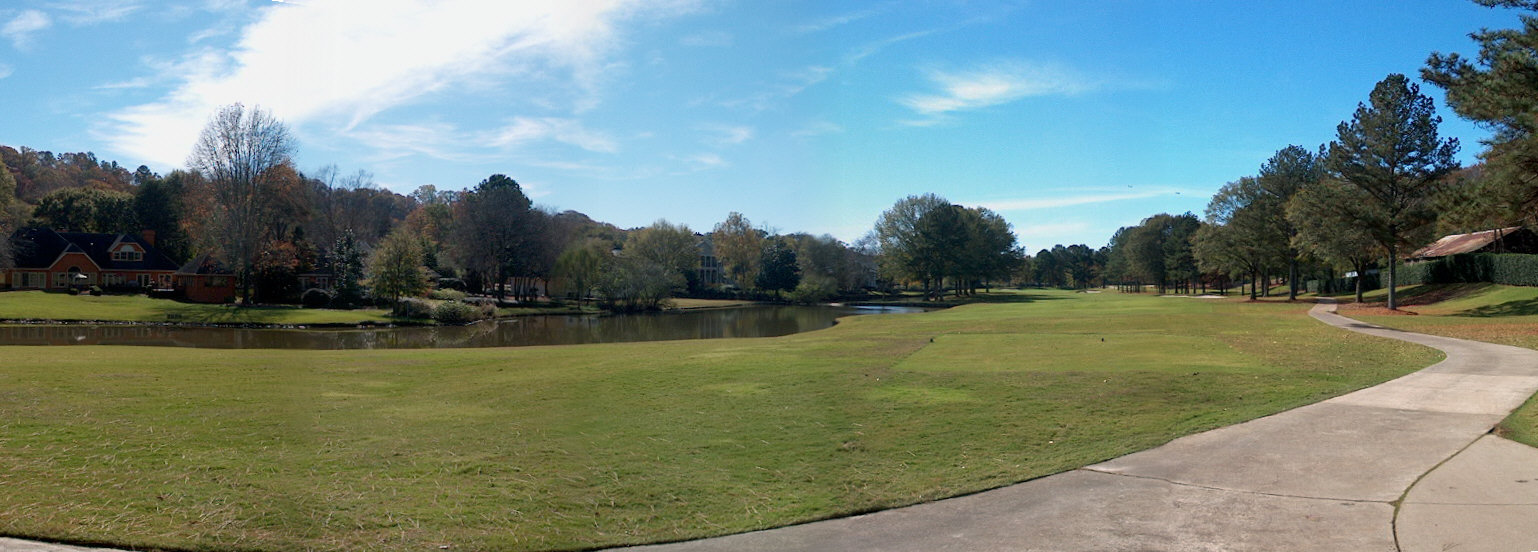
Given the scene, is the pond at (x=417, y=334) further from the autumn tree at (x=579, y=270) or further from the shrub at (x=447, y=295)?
the autumn tree at (x=579, y=270)

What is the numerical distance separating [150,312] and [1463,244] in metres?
89.3

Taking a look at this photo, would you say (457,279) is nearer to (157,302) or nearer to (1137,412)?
(157,302)

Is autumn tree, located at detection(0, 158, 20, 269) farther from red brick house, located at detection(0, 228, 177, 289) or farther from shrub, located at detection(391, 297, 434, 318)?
shrub, located at detection(391, 297, 434, 318)

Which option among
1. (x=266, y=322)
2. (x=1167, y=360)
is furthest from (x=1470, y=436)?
Answer: (x=266, y=322)

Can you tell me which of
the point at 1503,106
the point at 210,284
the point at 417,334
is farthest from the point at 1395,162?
the point at 210,284

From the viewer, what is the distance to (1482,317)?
3122 centimetres

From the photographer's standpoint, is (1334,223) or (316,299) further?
(316,299)

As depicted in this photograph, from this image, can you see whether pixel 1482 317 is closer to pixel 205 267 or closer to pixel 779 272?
pixel 779 272

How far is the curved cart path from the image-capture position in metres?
5.37

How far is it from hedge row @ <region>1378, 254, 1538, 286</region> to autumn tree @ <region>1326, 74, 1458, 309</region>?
6.64 m

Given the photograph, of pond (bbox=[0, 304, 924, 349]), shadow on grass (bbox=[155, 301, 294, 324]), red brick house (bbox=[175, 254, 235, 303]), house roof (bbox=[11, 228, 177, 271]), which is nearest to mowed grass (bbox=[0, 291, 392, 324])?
shadow on grass (bbox=[155, 301, 294, 324])

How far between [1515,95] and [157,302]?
66.5m

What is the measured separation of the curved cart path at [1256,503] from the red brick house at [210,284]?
208 ft

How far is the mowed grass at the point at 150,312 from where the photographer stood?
43719 mm
